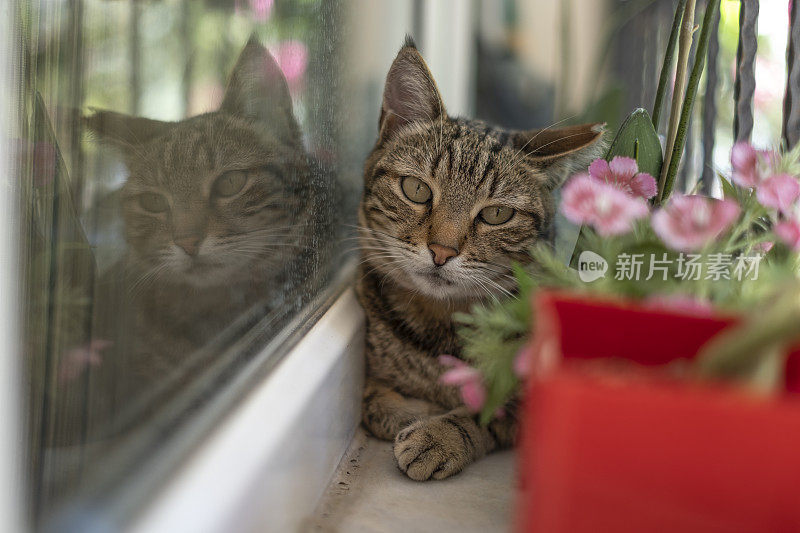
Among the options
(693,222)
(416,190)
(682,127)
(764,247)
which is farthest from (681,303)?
(416,190)

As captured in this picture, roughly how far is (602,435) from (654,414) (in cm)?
3

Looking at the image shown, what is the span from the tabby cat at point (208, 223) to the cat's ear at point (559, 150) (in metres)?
0.38

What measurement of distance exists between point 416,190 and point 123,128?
622 mm

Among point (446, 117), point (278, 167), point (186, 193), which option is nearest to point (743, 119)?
point (446, 117)

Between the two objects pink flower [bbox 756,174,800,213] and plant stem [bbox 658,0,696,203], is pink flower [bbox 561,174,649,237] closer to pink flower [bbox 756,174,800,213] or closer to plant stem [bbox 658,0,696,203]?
pink flower [bbox 756,174,800,213]

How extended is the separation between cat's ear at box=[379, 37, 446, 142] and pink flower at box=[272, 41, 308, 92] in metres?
0.19

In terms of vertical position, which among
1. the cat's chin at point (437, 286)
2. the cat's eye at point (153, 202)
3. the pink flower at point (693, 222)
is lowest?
the cat's chin at point (437, 286)

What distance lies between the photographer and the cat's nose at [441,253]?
0.95 metres

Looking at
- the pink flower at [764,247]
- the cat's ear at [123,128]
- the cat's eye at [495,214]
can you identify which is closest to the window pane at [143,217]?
the cat's ear at [123,128]

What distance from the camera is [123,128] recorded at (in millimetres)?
461

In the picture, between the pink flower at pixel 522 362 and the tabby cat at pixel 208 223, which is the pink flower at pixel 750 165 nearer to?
the pink flower at pixel 522 362

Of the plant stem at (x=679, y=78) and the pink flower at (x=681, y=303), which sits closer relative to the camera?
the pink flower at (x=681, y=303)

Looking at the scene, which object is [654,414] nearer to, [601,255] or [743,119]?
[601,255]

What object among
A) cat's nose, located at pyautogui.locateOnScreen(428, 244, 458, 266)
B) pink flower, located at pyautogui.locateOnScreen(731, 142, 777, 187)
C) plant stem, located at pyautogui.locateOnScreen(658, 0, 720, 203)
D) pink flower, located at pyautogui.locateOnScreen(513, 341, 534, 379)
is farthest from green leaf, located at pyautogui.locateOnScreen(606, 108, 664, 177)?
pink flower, located at pyautogui.locateOnScreen(513, 341, 534, 379)
